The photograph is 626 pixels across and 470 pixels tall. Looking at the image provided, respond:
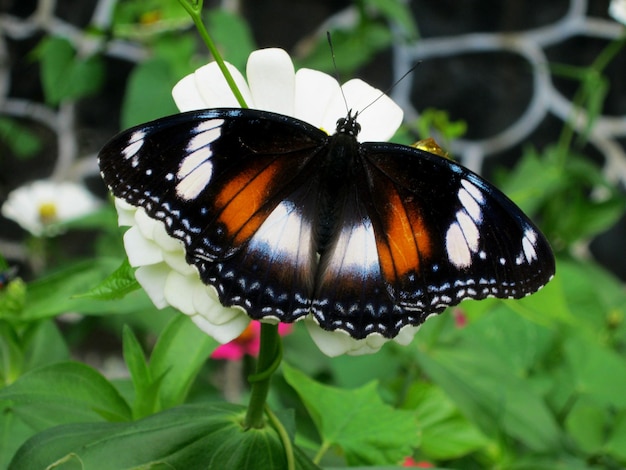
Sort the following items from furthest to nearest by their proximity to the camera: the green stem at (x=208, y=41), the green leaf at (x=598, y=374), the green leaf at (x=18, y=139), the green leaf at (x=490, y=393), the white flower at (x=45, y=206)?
1. the green leaf at (x=18, y=139)
2. the white flower at (x=45, y=206)
3. the green leaf at (x=598, y=374)
4. the green leaf at (x=490, y=393)
5. the green stem at (x=208, y=41)

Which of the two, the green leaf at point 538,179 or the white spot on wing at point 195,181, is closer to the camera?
the white spot on wing at point 195,181

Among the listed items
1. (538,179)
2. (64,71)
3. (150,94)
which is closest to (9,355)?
(150,94)

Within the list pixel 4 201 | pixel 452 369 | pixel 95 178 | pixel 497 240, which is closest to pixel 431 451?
pixel 452 369

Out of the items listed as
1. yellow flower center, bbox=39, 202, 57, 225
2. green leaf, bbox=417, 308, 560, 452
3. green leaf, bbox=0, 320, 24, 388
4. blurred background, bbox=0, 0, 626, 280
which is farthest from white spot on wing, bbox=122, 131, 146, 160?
blurred background, bbox=0, 0, 626, 280

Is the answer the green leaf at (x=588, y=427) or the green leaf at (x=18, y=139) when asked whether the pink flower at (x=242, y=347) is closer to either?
the green leaf at (x=588, y=427)

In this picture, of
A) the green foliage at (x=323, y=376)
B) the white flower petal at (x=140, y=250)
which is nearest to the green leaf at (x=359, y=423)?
the green foliage at (x=323, y=376)

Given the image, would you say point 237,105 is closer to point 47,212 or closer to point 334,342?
point 334,342

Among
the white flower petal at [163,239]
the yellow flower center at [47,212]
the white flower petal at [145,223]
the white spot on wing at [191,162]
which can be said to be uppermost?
the yellow flower center at [47,212]
